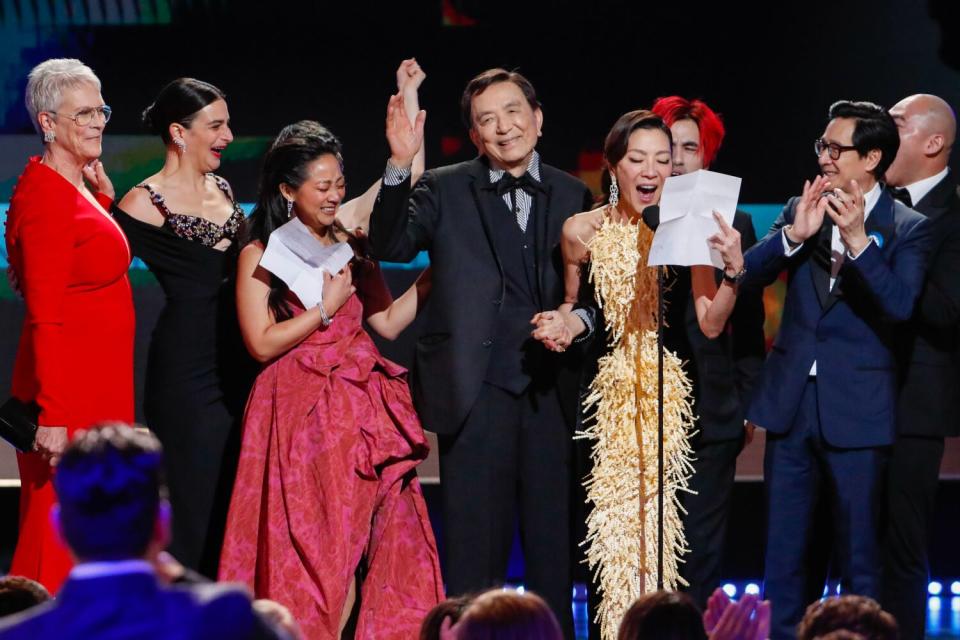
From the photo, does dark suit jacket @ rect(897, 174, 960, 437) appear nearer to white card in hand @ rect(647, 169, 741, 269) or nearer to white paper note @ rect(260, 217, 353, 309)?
white card in hand @ rect(647, 169, 741, 269)

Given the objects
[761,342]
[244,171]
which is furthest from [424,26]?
[761,342]

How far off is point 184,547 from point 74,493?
228cm

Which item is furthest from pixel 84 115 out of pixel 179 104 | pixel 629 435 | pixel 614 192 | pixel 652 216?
pixel 629 435

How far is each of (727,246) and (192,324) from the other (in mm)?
1509

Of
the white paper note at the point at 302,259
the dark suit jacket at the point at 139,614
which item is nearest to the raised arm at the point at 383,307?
the white paper note at the point at 302,259

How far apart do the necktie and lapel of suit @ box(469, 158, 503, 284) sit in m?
0.03

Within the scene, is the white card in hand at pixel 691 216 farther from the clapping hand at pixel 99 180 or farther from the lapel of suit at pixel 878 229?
the clapping hand at pixel 99 180

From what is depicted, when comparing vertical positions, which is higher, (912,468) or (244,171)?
(244,171)

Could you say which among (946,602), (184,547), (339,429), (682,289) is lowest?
(946,602)

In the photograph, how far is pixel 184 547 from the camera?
154 inches

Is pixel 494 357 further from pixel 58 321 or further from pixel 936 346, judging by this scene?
pixel 936 346

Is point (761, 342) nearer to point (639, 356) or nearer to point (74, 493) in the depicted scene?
point (639, 356)

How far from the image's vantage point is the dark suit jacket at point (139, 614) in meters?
1.61

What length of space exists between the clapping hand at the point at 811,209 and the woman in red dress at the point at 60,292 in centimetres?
178
